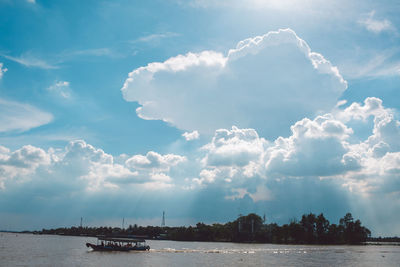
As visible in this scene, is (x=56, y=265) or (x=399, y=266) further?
(x=399, y=266)

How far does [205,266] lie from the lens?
243ft

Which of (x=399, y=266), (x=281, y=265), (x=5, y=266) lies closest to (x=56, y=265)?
(x=5, y=266)

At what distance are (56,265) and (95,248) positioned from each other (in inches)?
1602

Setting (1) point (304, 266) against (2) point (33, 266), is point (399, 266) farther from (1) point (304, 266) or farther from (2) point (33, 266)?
(2) point (33, 266)

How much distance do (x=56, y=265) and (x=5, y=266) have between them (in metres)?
8.91

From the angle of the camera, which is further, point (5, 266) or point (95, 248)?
point (95, 248)

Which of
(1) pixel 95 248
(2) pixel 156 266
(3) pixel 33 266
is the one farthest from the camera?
(1) pixel 95 248

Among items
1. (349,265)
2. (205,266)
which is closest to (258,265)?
(205,266)

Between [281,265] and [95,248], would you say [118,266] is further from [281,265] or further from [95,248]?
[95,248]

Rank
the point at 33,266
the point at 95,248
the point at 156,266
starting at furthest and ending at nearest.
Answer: the point at 95,248 < the point at 156,266 < the point at 33,266

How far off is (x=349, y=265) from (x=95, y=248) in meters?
71.4

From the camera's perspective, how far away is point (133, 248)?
361ft

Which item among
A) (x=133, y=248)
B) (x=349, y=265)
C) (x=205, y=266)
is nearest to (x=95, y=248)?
(x=133, y=248)

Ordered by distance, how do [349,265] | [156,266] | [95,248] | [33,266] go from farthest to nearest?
[95,248] < [349,265] < [156,266] < [33,266]
